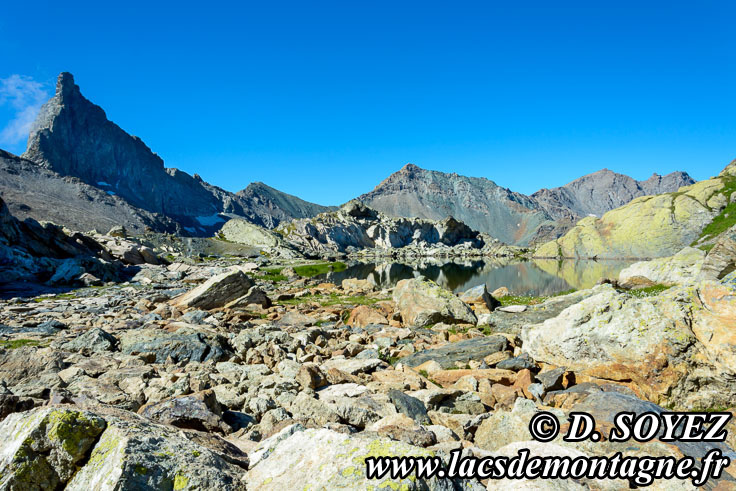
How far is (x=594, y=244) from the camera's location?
509 ft

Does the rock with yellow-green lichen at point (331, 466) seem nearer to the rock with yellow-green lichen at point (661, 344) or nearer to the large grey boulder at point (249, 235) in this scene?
the rock with yellow-green lichen at point (661, 344)

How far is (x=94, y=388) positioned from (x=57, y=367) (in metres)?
4.29

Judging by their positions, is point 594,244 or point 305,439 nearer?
point 305,439

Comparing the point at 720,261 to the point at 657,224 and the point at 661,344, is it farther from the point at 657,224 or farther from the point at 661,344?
the point at 657,224

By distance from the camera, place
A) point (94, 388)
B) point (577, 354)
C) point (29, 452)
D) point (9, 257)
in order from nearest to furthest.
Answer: point (29, 452) → point (94, 388) → point (577, 354) → point (9, 257)

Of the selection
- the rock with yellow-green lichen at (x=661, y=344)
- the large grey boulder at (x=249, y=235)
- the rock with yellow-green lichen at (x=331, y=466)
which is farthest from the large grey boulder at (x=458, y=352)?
the large grey boulder at (x=249, y=235)

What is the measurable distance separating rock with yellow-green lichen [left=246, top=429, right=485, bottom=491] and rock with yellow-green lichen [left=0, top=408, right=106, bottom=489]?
6.44ft

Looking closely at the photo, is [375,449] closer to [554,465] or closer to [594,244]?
[554,465]

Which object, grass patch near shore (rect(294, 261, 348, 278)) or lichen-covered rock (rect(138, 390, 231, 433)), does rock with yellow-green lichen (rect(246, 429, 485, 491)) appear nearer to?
lichen-covered rock (rect(138, 390, 231, 433))

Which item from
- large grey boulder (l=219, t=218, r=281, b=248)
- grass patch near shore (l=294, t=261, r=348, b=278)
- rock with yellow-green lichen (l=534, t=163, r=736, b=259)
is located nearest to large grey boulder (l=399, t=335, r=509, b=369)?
grass patch near shore (l=294, t=261, r=348, b=278)

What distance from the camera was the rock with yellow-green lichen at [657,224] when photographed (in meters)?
133

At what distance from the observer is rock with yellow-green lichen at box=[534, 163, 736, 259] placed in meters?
133

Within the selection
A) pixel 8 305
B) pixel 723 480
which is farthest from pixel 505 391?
pixel 8 305

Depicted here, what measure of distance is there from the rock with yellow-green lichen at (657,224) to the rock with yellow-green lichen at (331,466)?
529 ft
